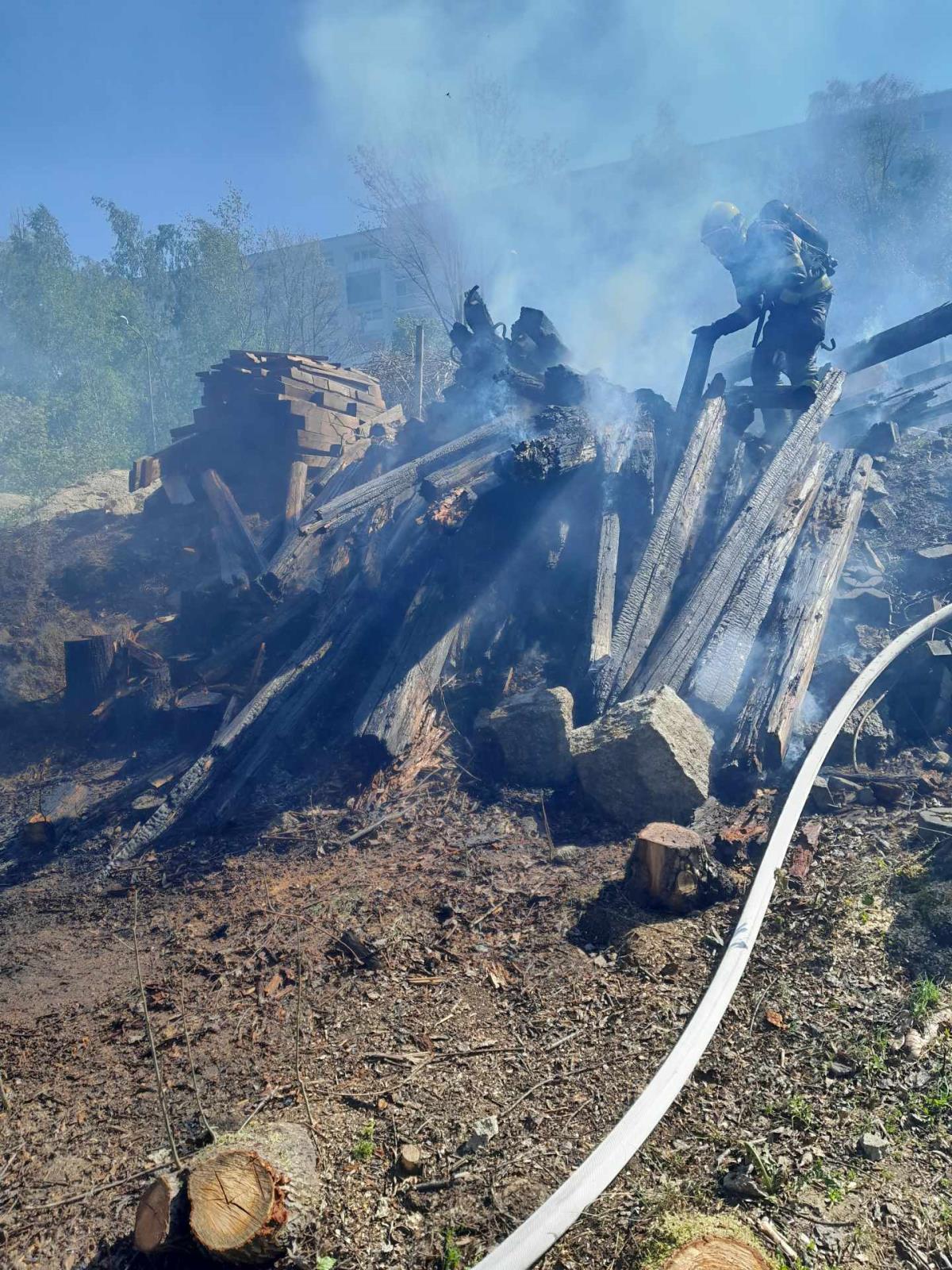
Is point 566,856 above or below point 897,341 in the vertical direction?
below

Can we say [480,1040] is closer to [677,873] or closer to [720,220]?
[677,873]

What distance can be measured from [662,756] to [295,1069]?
10.2ft

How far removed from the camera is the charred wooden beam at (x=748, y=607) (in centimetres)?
617

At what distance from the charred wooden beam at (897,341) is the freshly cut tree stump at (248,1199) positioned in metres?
11.4

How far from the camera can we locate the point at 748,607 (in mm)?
6727

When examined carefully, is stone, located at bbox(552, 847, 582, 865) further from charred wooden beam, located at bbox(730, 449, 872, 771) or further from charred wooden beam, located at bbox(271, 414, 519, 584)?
charred wooden beam, located at bbox(271, 414, 519, 584)

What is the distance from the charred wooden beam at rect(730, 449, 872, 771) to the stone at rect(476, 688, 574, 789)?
1.32 m

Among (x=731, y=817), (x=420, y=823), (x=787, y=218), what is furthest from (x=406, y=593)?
(x=787, y=218)

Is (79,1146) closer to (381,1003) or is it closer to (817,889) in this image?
(381,1003)

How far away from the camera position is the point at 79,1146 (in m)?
2.87

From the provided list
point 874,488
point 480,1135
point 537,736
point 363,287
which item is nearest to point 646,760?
point 537,736

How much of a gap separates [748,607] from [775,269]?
4768 mm

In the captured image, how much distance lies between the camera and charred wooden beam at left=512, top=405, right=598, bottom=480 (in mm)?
7039

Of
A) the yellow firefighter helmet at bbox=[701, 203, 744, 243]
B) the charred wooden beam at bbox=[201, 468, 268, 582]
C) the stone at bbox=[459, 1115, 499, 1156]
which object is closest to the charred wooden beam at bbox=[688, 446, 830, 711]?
the yellow firefighter helmet at bbox=[701, 203, 744, 243]
